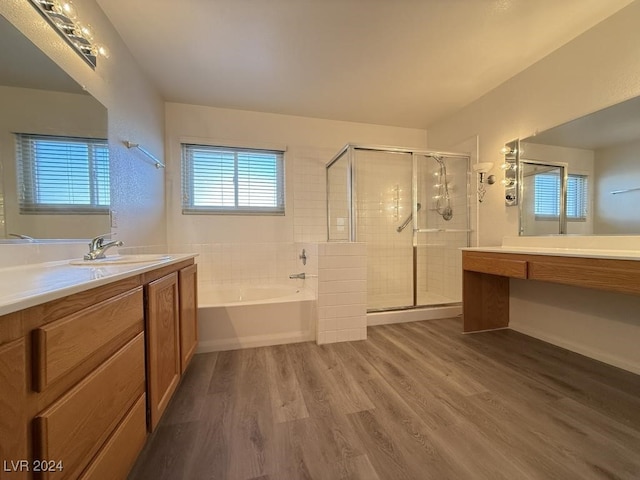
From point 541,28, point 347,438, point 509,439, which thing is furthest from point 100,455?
point 541,28

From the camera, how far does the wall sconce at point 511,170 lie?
237 cm

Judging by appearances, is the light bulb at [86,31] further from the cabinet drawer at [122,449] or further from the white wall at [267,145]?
the cabinet drawer at [122,449]

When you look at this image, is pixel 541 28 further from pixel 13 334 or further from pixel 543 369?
pixel 13 334

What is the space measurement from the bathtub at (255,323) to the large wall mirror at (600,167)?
2.24 meters

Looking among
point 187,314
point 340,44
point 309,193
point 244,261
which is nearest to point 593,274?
point 340,44

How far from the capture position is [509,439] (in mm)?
1140

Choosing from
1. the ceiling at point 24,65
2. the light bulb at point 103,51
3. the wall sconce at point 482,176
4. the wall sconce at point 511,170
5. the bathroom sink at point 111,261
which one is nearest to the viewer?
the ceiling at point 24,65

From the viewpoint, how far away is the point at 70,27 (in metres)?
Answer: 1.34

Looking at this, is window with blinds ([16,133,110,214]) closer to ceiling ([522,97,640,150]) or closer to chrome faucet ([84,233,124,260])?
chrome faucet ([84,233,124,260])

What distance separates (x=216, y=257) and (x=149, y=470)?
213cm

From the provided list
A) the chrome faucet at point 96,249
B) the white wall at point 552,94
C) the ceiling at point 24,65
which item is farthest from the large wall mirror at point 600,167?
the ceiling at point 24,65

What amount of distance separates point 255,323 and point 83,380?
1553mm

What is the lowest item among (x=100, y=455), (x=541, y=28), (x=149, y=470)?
(x=149, y=470)

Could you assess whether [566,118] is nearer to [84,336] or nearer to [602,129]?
[602,129]
